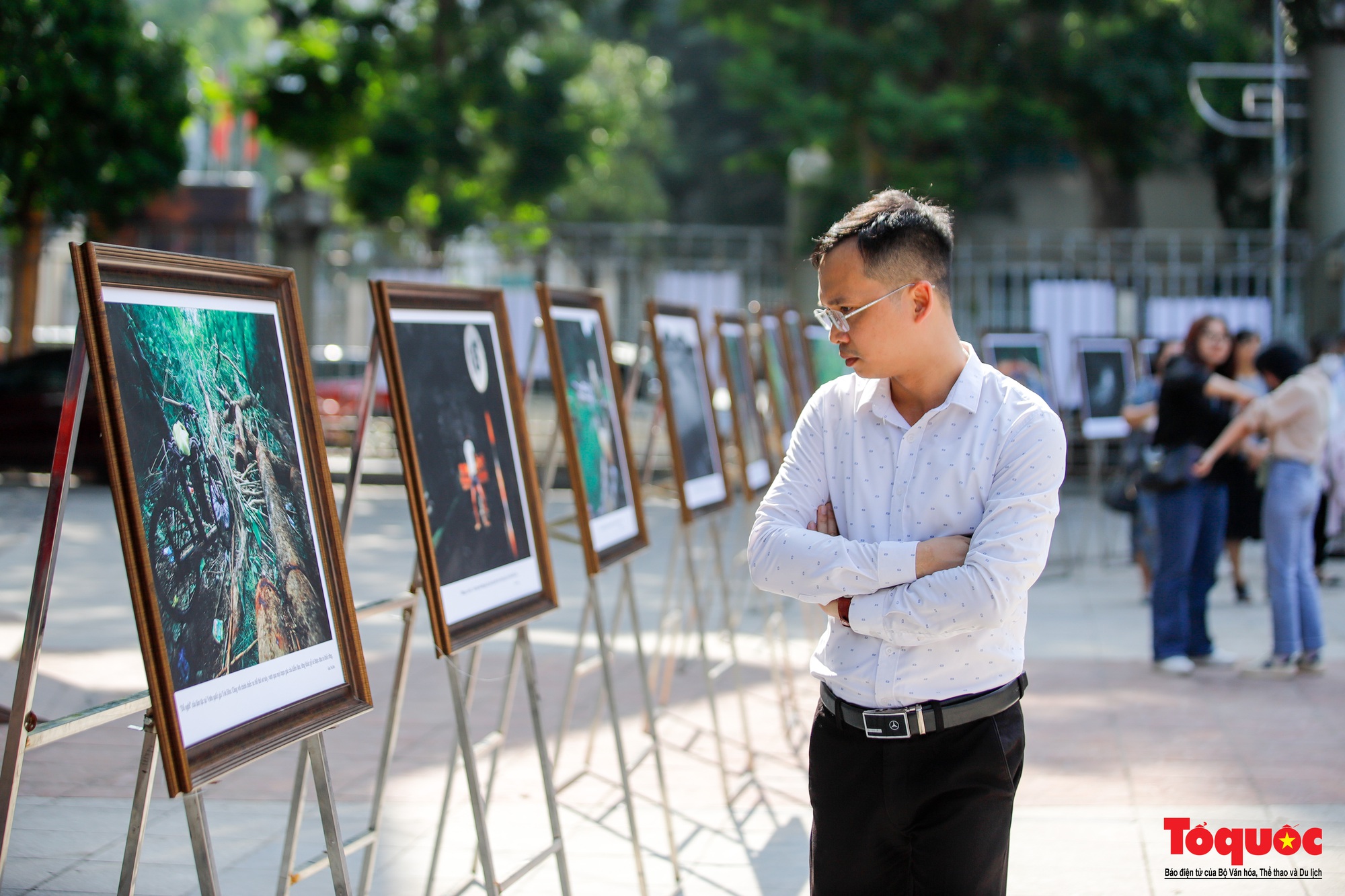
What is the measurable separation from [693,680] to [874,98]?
12.2 metres

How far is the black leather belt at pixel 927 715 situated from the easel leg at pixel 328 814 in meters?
1.09

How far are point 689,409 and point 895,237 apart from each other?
3.06 meters

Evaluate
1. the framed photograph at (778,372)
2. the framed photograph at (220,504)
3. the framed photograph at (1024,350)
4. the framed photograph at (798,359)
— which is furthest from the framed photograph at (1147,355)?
the framed photograph at (220,504)

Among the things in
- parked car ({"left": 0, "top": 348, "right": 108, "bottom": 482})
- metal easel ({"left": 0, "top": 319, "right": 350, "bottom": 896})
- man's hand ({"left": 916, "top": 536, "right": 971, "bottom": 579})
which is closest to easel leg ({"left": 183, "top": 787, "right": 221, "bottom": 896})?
metal easel ({"left": 0, "top": 319, "right": 350, "bottom": 896})

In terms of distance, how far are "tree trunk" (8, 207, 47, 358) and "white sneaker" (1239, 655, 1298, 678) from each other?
1468 cm

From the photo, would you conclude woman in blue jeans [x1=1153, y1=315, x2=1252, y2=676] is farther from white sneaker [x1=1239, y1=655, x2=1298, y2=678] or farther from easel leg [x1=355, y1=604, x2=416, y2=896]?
easel leg [x1=355, y1=604, x2=416, y2=896]

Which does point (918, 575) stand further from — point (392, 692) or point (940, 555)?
point (392, 692)

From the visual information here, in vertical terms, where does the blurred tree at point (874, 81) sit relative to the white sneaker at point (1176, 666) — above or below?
above

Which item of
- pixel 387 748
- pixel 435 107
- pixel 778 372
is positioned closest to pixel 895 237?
pixel 387 748

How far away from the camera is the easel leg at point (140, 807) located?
2.33 meters

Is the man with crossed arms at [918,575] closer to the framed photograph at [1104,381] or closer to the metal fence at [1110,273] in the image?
the framed photograph at [1104,381]

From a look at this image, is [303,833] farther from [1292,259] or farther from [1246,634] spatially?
[1292,259]

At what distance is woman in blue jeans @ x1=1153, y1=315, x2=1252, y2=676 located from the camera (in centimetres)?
698

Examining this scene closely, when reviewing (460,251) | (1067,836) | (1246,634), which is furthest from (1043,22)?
(1067,836)
